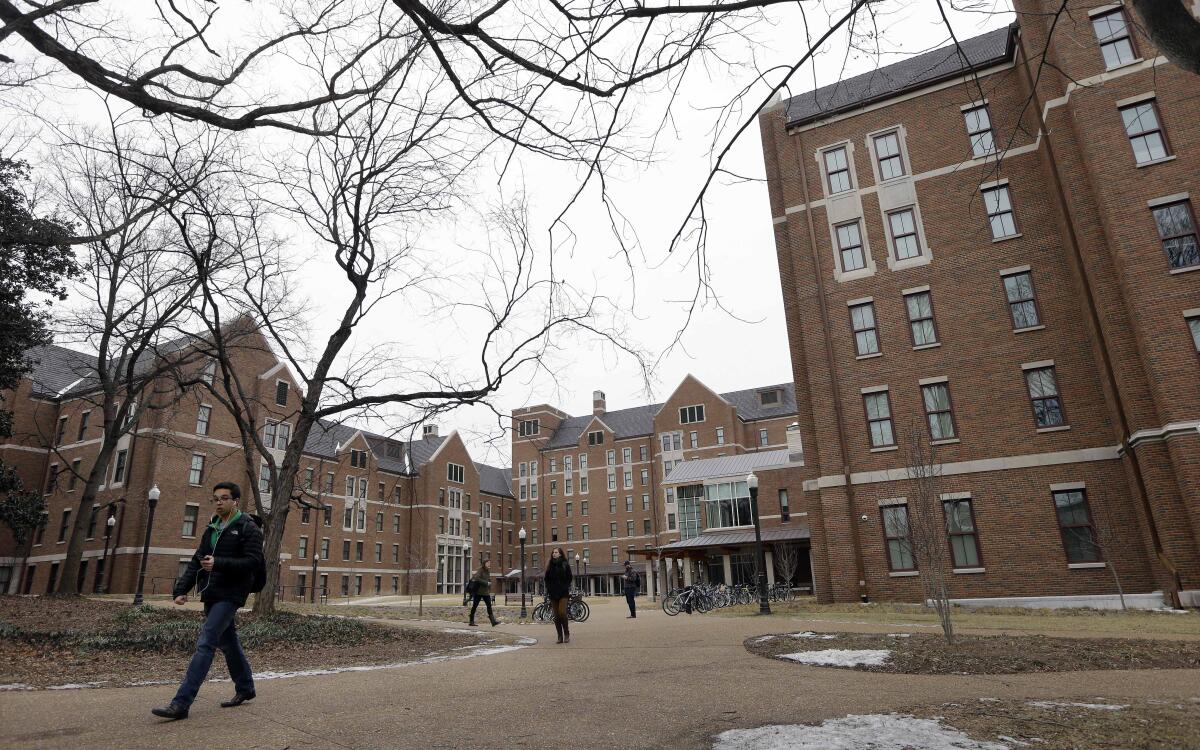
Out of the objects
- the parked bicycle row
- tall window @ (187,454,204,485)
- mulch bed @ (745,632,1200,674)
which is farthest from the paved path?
tall window @ (187,454,204,485)

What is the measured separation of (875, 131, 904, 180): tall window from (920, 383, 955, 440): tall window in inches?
300

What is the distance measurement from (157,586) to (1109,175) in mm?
44523

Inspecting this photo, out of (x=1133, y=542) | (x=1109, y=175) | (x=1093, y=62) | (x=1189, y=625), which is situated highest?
(x=1093, y=62)

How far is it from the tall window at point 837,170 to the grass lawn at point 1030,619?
14.3m

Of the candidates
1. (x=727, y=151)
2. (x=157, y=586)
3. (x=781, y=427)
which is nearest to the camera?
(x=727, y=151)

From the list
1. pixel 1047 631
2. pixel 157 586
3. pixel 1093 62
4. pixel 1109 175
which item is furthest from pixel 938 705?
pixel 157 586

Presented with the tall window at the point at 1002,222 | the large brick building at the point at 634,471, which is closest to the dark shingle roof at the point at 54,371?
the large brick building at the point at 634,471

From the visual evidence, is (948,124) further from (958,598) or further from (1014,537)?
(958,598)

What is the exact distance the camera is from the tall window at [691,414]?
65438 mm

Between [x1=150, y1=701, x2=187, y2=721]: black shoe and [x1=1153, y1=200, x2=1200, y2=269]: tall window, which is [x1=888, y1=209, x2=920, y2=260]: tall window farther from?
[x1=150, y1=701, x2=187, y2=721]: black shoe

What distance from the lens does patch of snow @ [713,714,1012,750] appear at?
382 centimetres

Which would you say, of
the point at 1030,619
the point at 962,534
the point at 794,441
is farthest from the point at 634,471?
the point at 1030,619

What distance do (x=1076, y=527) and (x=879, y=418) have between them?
5.94 meters

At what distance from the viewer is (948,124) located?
2264cm
